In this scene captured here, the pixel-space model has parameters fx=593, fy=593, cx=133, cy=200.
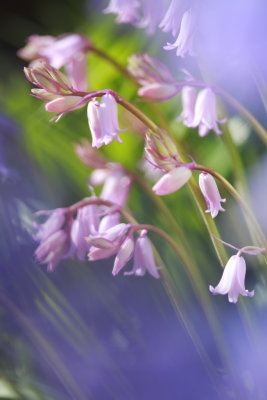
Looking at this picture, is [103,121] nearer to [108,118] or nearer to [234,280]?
[108,118]

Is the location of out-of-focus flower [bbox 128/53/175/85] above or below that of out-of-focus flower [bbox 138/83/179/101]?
above

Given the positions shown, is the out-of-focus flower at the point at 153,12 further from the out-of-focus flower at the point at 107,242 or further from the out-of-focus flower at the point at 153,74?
the out-of-focus flower at the point at 107,242

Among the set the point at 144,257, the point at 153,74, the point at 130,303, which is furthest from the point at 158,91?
the point at 130,303

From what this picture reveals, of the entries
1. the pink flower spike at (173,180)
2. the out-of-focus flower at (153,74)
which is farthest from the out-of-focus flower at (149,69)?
the pink flower spike at (173,180)

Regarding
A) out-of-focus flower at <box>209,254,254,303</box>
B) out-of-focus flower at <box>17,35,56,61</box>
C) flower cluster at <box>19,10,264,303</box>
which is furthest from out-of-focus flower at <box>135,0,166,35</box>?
out-of-focus flower at <box>209,254,254,303</box>

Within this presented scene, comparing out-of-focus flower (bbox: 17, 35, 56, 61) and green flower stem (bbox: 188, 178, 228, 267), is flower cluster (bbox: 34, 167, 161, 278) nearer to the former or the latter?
green flower stem (bbox: 188, 178, 228, 267)

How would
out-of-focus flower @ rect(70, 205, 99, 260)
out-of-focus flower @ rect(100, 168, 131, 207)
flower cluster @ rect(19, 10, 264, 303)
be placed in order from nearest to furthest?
flower cluster @ rect(19, 10, 264, 303) < out-of-focus flower @ rect(70, 205, 99, 260) < out-of-focus flower @ rect(100, 168, 131, 207)
